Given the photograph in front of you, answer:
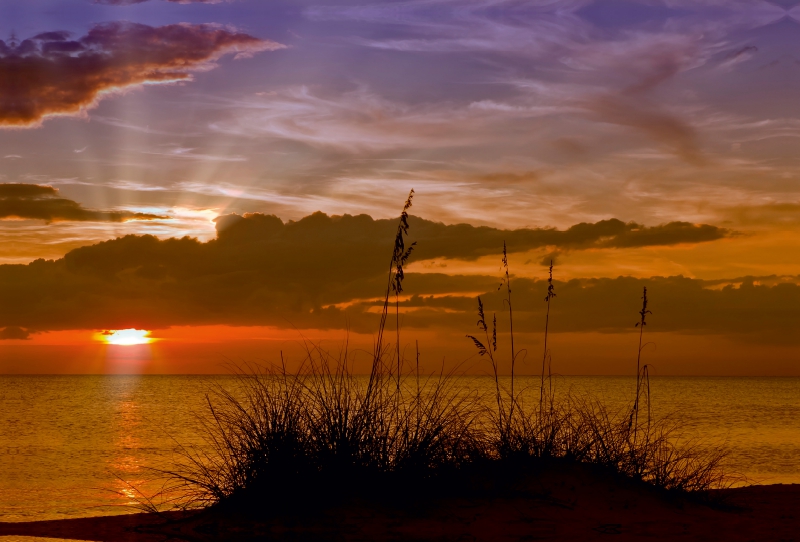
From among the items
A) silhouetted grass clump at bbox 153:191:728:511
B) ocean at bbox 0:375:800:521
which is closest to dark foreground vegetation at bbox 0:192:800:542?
silhouetted grass clump at bbox 153:191:728:511

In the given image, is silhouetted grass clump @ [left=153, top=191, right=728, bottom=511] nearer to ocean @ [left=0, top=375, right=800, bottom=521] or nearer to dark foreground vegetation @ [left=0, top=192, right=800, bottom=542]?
dark foreground vegetation @ [left=0, top=192, right=800, bottom=542]

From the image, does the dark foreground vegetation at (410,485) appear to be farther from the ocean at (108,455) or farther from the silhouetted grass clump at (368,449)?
the ocean at (108,455)

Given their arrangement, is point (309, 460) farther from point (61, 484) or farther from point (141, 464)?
point (141, 464)

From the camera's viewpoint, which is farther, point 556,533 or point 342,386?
point 342,386

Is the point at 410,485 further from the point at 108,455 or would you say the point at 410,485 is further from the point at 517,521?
the point at 108,455

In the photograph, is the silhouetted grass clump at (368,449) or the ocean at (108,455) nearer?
the silhouetted grass clump at (368,449)

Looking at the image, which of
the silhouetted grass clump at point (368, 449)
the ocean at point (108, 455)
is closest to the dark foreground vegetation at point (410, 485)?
the silhouetted grass clump at point (368, 449)

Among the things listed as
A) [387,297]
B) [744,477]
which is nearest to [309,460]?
[387,297]

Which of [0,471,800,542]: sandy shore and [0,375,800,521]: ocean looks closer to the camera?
[0,471,800,542]: sandy shore

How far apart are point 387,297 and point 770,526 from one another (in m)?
5.00

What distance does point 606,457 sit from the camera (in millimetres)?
8680

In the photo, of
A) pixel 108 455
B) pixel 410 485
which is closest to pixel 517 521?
pixel 410 485

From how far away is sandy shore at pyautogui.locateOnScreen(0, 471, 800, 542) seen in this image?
687 cm

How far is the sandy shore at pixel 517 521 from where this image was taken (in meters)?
6.87
